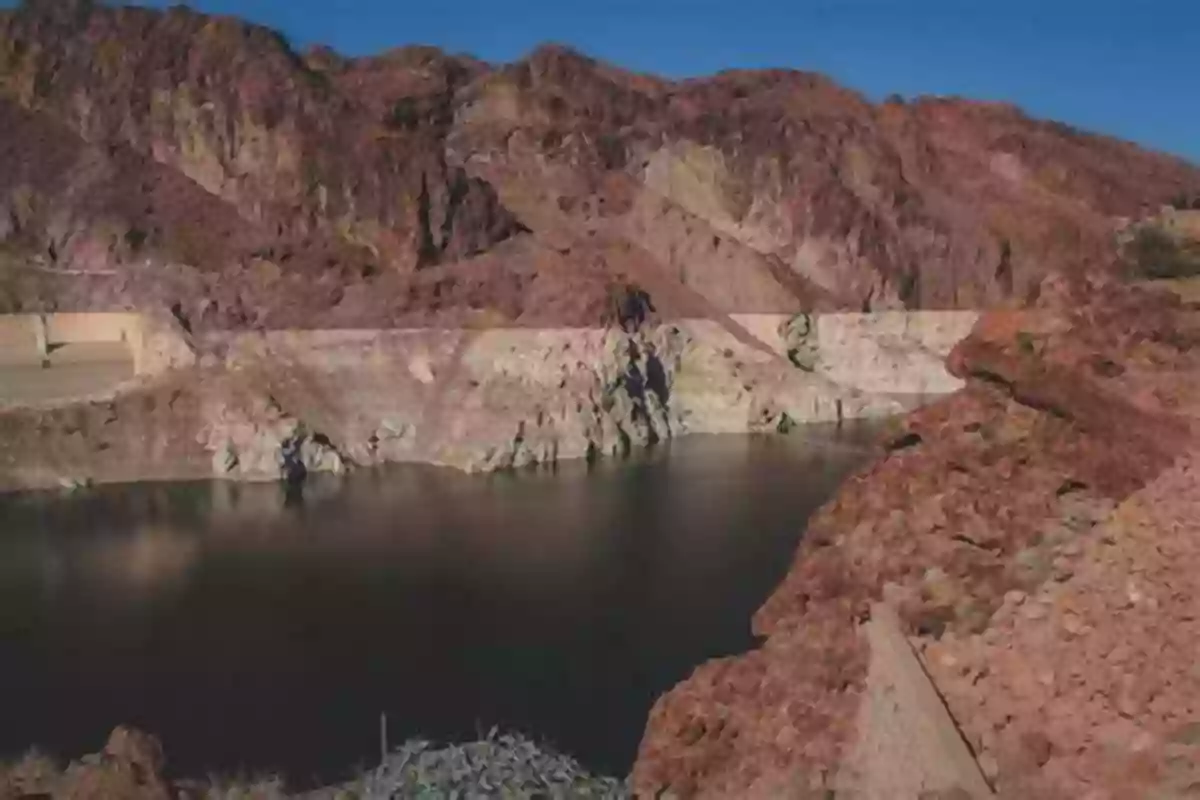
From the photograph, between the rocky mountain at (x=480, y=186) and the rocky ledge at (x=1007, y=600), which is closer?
the rocky ledge at (x=1007, y=600)

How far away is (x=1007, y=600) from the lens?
4758mm

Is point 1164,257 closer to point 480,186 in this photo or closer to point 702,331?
point 702,331

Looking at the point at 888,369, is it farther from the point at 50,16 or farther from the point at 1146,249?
the point at 1146,249

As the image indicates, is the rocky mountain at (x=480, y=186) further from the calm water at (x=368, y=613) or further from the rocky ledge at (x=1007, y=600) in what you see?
the rocky ledge at (x=1007, y=600)

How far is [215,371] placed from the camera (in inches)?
1575

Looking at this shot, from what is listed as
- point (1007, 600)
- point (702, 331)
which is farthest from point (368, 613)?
point (702, 331)

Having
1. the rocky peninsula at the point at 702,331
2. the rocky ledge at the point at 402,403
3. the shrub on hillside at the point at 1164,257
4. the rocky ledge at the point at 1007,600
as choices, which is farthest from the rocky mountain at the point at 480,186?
the shrub on hillside at the point at 1164,257

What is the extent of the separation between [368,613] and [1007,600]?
16182 mm

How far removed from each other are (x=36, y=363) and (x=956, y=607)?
40.9 metres

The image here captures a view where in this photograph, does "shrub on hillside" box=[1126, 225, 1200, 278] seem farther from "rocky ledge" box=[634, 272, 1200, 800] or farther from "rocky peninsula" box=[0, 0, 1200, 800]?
"rocky ledge" box=[634, 272, 1200, 800]

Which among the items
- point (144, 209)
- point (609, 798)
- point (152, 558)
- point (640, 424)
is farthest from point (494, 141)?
point (609, 798)

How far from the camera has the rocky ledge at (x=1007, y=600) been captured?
14.0ft

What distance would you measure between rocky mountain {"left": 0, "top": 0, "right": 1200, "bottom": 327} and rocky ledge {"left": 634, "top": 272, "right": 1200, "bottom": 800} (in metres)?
38.4

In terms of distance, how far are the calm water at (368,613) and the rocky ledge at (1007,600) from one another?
7916 mm
